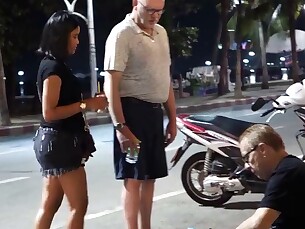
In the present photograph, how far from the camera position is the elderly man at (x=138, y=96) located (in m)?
4.80

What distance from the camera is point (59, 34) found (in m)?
4.41

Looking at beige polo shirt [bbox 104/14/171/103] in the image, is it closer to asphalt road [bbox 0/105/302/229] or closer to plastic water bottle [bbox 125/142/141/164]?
plastic water bottle [bbox 125/142/141/164]

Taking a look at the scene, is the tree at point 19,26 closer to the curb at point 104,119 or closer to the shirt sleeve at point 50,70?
the curb at point 104,119

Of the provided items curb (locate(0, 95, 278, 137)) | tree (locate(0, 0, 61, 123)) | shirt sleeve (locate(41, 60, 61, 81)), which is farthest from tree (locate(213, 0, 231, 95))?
shirt sleeve (locate(41, 60, 61, 81))

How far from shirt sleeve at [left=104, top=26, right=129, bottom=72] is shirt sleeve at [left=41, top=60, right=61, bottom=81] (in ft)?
1.67

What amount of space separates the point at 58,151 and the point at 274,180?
1576 mm

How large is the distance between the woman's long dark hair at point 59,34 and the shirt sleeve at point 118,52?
0.41 m

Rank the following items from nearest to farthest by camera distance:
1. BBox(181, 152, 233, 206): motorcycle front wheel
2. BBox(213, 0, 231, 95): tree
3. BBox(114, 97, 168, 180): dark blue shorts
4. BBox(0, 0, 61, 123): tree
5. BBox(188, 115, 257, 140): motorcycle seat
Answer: BBox(114, 97, 168, 180): dark blue shorts, BBox(188, 115, 257, 140): motorcycle seat, BBox(181, 152, 233, 206): motorcycle front wheel, BBox(0, 0, 61, 123): tree, BBox(213, 0, 231, 95): tree

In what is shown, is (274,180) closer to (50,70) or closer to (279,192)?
(279,192)

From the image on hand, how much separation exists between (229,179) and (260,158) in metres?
3.48

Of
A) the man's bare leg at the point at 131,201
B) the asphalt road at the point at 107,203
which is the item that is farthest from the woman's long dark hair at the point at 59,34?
the asphalt road at the point at 107,203

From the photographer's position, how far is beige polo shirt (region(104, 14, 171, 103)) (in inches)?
190

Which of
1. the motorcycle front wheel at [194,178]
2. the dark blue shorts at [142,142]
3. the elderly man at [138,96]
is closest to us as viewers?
the elderly man at [138,96]

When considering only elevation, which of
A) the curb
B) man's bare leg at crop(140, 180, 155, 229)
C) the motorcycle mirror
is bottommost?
the curb
